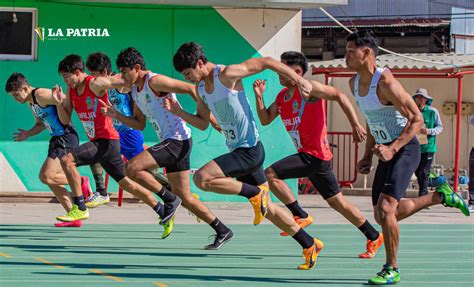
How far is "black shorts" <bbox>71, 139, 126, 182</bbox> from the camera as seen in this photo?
14.0 m

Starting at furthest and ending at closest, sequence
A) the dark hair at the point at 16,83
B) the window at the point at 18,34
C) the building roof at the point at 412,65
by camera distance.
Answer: the building roof at the point at 412,65
the window at the point at 18,34
the dark hair at the point at 16,83

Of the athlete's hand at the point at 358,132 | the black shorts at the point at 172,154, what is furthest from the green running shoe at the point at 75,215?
the athlete's hand at the point at 358,132

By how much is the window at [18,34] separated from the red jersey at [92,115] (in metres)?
4.73

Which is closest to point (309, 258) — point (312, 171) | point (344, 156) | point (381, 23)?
point (312, 171)

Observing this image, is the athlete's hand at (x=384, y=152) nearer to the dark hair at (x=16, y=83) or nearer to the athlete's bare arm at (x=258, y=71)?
the athlete's bare arm at (x=258, y=71)

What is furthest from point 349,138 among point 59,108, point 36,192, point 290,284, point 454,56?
point 290,284

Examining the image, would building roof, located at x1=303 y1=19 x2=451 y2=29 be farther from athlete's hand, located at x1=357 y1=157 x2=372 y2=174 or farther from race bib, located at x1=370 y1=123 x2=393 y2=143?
race bib, located at x1=370 y1=123 x2=393 y2=143

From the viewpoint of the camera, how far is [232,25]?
19094 millimetres

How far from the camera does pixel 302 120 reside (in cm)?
1243

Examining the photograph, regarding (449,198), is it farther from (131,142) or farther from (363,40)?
(131,142)

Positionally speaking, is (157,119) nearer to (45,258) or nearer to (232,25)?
(45,258)

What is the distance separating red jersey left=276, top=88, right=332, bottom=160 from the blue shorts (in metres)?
3.63

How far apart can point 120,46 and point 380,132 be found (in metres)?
9.43

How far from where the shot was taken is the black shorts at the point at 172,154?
12.2m
